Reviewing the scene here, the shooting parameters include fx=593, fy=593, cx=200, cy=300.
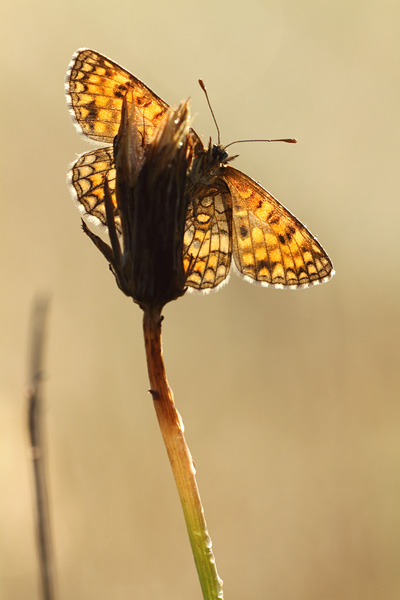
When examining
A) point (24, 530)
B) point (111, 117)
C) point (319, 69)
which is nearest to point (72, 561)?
point (24, 530)

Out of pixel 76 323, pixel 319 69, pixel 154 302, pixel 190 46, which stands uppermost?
pixel 190 46

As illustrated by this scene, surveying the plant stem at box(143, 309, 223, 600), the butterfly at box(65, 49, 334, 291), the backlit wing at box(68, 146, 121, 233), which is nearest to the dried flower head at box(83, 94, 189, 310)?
the plant stem at box(143, 309, 223, 600)

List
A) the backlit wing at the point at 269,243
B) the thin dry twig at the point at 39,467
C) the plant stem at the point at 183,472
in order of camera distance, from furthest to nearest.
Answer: the backlit wing at the point at 269,243 → the thin dry twig at the point at 39,467 → the plant stem at the point at 183,472

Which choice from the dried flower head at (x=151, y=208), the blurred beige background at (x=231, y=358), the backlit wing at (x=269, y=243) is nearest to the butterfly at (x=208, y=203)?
the backlit wing at (x=269, y=243)

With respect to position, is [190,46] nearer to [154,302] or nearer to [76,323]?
[76,323]

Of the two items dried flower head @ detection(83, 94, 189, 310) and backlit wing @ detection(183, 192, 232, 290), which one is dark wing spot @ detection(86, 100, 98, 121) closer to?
backlit wing @ detection(183, 192, 232, 290)

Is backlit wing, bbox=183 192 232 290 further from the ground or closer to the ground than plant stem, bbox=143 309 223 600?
further from the ground

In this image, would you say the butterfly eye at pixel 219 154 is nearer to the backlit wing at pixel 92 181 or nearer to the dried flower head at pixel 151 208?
the backlit wing at pixel 92 181
